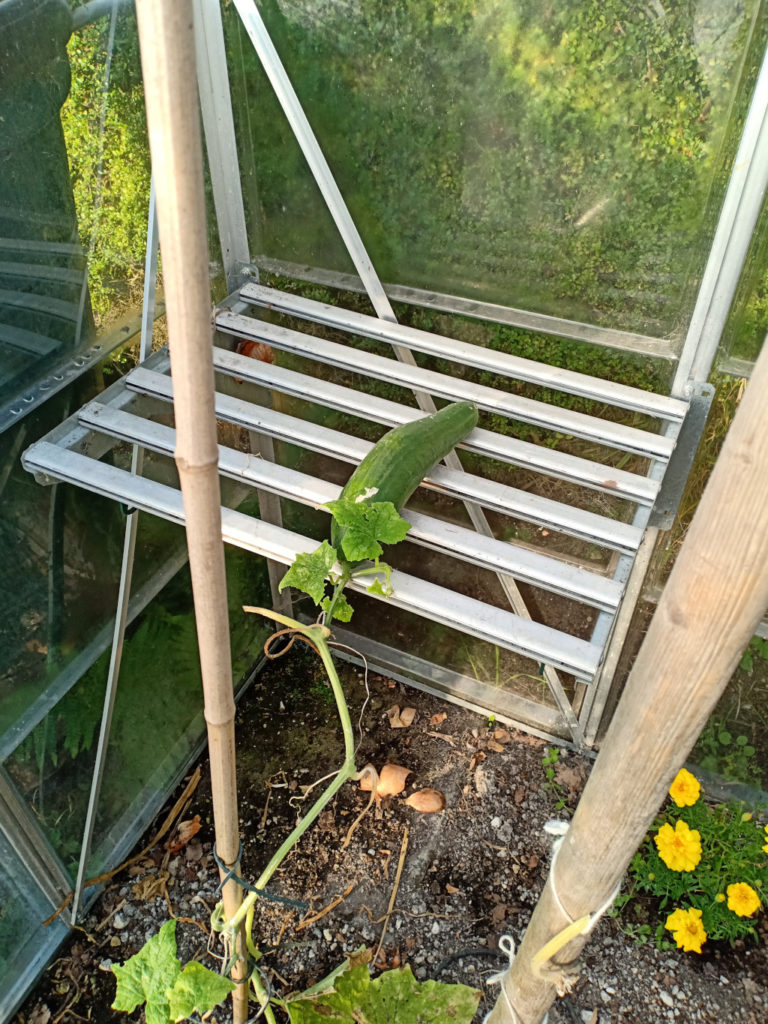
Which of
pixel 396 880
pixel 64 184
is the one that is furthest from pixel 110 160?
pixel 396 880

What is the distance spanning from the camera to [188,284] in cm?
64

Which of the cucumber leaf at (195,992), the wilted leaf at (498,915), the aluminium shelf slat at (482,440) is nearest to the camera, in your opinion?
the cucumber leaf at (195,992)

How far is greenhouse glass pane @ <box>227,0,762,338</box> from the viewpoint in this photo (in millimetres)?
1549

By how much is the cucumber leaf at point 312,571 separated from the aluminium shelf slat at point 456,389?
63 centimetres

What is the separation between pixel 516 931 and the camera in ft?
7.29

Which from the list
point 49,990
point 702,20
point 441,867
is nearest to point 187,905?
point 49,990

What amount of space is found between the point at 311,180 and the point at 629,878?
7.09 feet

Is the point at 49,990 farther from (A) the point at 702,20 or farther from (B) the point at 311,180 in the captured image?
(A) the point at 702,20

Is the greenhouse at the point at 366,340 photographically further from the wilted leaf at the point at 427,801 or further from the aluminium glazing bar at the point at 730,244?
the wilted leaf at the point at 427,801

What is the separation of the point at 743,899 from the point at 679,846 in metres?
0.19

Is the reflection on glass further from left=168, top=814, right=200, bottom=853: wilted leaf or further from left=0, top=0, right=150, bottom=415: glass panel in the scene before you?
left=168, top=814, right=200, bottom=853: wilted leaf

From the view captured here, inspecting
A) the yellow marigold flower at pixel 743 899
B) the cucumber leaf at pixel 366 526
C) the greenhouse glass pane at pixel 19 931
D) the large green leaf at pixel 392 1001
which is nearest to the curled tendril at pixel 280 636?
the cucumber leaf at pixel 366 526

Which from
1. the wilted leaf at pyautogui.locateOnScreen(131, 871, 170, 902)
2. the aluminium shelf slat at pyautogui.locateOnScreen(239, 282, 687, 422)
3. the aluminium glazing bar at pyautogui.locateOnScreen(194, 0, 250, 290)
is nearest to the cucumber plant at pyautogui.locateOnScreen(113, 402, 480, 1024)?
the aluminium shelf slat at pyautogui.locateOnScreen(239, 282, 687, 422)

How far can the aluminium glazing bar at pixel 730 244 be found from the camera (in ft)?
4.90
